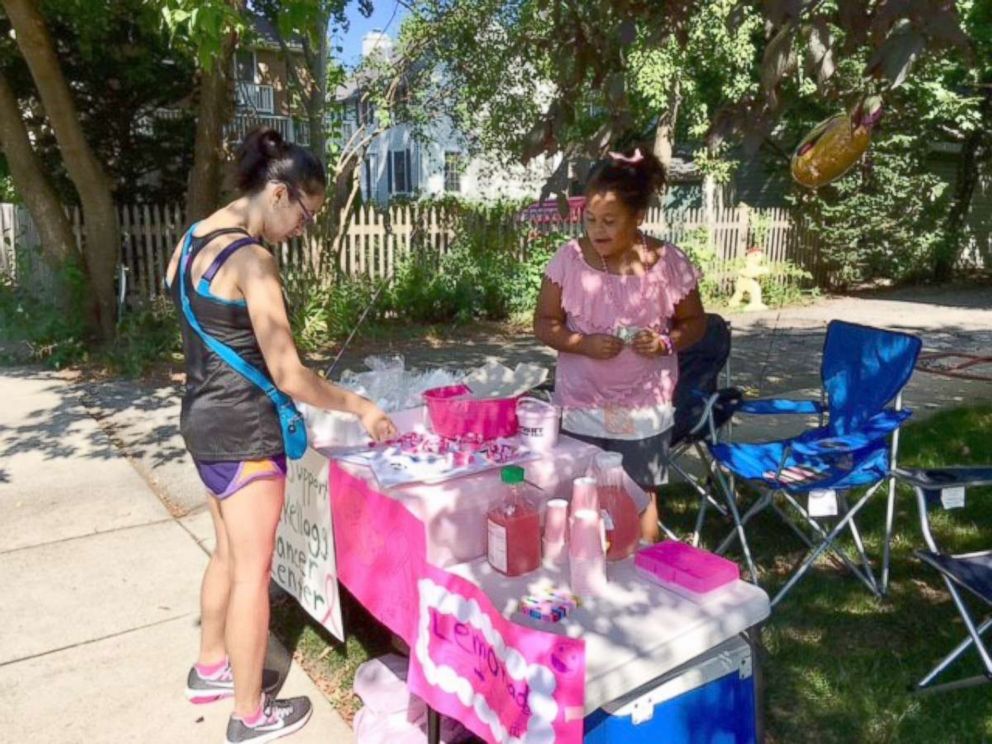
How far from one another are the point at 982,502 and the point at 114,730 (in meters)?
4.13

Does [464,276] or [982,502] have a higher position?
[464,276]

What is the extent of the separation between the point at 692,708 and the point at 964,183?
15.9m

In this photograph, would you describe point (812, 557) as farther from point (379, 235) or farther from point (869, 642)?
point (379, 235)

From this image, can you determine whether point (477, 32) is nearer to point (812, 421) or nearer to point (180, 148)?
point (180, 148)

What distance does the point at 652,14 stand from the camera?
9.82 ft

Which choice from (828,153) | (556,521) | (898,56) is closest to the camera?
(898,56)

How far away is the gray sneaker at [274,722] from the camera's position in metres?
2.47

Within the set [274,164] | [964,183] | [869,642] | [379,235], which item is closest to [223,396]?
[274,164]

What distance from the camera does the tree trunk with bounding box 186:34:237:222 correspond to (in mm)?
7715

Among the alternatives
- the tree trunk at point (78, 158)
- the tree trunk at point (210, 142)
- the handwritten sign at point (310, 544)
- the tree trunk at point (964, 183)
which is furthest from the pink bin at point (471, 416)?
the tree trunk at point (964, 183)

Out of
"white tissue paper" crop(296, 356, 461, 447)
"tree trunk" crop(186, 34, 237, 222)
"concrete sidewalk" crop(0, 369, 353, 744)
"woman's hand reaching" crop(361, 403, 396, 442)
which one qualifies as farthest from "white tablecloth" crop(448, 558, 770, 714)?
"tree trunk" crop(186, 34, 237, 222)

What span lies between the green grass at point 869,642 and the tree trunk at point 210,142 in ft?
18.7

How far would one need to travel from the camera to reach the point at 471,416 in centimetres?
270

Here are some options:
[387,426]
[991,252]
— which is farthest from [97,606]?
[991,252]
